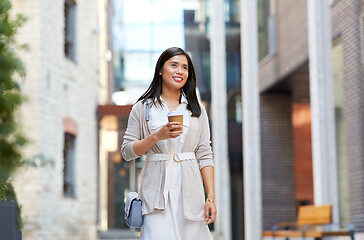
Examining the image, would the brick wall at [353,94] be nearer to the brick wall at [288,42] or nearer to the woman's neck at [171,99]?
the brick wall at [288,42]

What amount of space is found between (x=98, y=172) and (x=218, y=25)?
4864 mm

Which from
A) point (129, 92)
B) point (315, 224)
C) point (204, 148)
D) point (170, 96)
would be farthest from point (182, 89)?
point (129, 92)

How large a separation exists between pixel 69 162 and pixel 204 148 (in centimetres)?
1247

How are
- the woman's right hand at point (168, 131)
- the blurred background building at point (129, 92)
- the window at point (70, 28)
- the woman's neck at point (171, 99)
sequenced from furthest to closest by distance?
1. the window at point (70, 28)
2. the blurred background building at point (129, 92)
3. the woman's neck at point (171, 99)
4. the woman's right hand at point (168, 131)

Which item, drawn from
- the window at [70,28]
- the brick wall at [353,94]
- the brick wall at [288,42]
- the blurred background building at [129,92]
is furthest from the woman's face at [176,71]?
the window at [70,28]

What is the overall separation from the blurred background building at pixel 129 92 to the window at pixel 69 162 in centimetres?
2

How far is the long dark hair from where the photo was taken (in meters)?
3.36

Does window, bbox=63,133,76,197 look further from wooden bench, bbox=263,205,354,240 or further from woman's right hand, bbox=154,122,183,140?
woman's right hand, bbox=154,122,183,140

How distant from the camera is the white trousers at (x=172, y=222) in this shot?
318cm

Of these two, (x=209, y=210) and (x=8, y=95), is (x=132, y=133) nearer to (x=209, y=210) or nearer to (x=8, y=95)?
(x=209, y=210)

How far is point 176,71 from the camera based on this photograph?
3.33m

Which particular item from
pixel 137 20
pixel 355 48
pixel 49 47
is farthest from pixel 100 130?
pixel 355 48

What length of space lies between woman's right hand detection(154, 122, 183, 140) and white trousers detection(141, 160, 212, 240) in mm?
223

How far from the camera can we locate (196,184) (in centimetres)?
328
